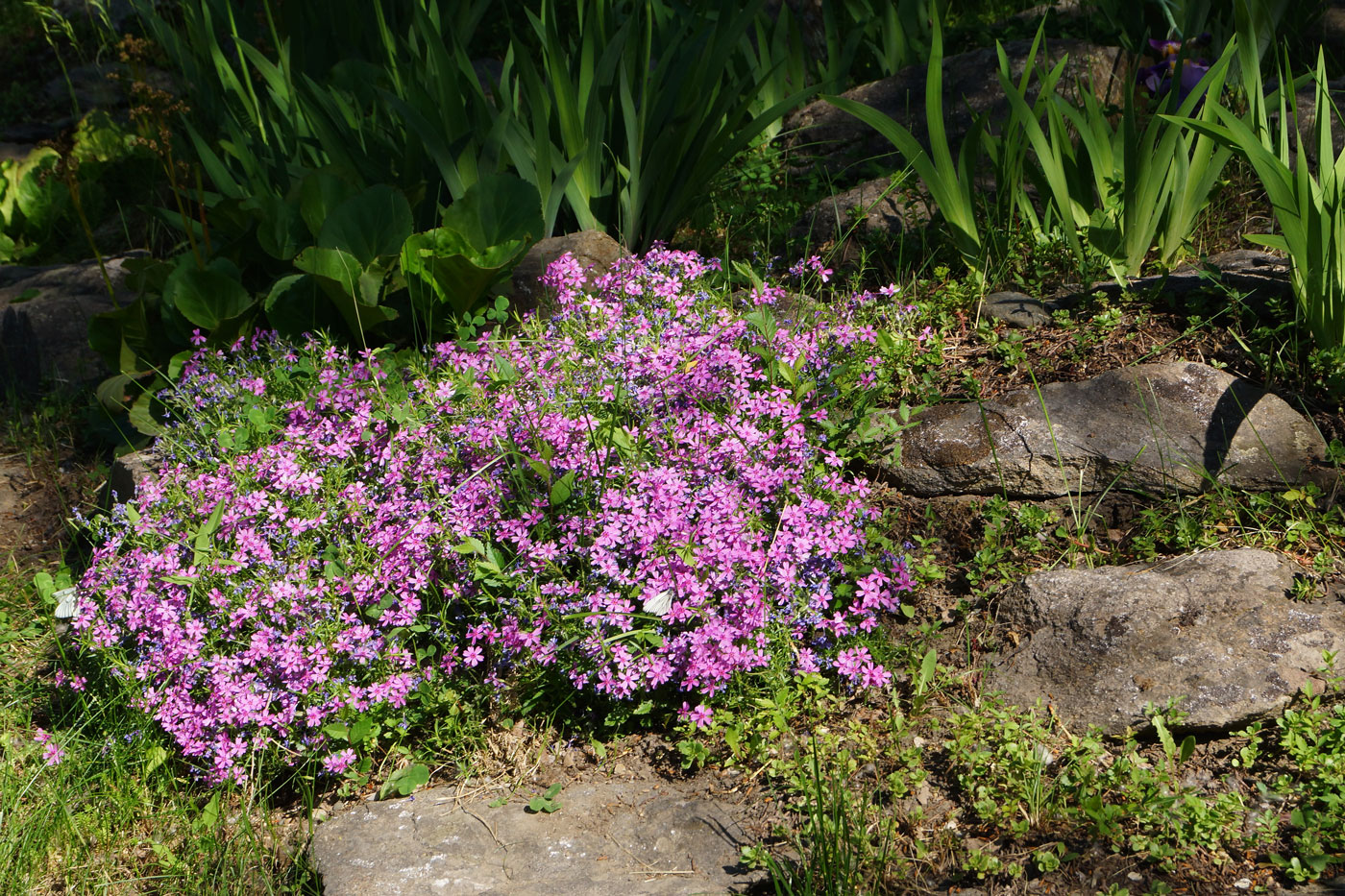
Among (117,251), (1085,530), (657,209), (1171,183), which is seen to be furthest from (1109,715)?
(117,251)

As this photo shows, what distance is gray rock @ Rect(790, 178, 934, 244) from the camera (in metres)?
3.70

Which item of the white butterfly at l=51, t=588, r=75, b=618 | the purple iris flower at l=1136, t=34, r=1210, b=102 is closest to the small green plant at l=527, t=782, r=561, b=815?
the white butterfly at l=51, t=588, r=75, b=618

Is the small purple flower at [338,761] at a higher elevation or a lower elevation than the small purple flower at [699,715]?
lower

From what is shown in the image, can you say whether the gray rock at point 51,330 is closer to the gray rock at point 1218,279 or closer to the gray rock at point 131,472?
the gray rock at point 131,472

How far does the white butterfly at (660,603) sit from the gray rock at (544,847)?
41cm

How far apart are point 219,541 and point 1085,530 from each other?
2371 mm

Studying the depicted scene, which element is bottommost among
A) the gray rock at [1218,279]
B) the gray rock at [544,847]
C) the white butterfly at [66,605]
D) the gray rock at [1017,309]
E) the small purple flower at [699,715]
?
the gray rock at [544,847]

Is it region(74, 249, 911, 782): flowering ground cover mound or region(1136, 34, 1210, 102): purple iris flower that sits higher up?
region(1136, 34, 1210, 102): purple iris flower

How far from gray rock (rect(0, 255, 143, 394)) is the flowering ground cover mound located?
5.62 ft

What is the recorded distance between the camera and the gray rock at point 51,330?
431 centimetres

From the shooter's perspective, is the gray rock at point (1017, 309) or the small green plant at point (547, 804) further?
the gray rock at point (1017, 309)

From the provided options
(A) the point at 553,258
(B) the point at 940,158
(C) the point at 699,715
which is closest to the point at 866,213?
(B) the point at 940,158

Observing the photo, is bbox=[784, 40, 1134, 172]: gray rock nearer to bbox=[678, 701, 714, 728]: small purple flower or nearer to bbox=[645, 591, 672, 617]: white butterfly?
bbox=[645, 591, 672, 617]: white butterfly

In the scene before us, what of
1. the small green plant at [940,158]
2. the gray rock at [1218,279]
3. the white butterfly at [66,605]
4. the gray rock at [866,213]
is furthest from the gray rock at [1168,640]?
the white butterfly at [66,605]
